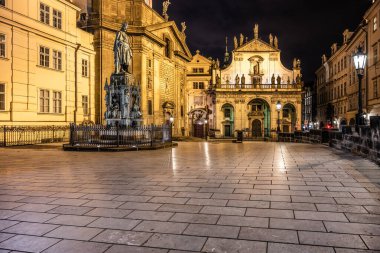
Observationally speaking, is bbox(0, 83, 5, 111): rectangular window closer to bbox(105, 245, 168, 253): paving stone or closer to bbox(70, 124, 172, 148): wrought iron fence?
bbox(70, 124, 172, 148): wrought iron fence

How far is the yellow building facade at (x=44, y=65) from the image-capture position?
21.7 m

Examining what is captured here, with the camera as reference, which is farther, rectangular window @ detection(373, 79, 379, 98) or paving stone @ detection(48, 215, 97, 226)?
rectangular window @ detection(373, 79, 379, 98)

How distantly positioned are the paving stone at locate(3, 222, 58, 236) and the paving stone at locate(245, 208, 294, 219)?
107 inches

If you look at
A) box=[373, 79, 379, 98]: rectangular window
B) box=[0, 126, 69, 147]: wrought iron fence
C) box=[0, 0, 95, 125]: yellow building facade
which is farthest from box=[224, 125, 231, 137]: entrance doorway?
box=[0, 126, 69, 147]: wrought iron fence

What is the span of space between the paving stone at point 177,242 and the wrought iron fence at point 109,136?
44.3 feet

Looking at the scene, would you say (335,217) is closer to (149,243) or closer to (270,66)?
(149,243)

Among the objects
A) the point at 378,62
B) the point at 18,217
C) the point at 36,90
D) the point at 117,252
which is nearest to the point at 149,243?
the point at 117,252

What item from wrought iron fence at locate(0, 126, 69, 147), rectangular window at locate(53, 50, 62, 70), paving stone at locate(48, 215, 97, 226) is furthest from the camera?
rectangular window at locate(53, 50, 62, 70)

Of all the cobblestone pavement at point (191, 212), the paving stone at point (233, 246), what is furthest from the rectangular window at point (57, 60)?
the paving stone at point (233, 246)

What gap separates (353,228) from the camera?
13.4 ft

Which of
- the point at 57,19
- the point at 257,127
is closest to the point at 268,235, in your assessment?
the point at 57,19

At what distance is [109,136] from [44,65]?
1113 cm

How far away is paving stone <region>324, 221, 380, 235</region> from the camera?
3929mm

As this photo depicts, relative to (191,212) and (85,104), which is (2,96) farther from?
(191,212)
